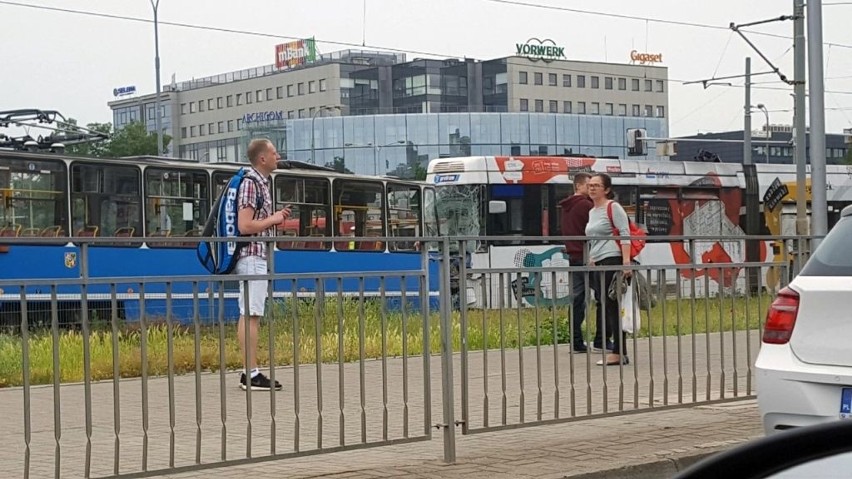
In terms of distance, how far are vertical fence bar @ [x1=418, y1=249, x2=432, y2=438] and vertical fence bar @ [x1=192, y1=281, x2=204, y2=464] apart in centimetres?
135

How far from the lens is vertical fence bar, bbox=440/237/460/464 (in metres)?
7.49

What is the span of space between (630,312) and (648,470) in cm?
144

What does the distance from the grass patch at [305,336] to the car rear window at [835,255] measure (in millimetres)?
1771

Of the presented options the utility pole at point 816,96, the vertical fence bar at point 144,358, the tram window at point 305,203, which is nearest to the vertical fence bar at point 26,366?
the vertical fence bar at point 144,358

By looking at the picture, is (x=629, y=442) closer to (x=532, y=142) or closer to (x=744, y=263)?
(x=744, y=263)

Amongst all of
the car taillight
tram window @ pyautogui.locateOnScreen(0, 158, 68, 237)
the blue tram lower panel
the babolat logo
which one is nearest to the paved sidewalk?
the blue tram lower panel

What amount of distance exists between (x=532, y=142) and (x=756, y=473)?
326 ft

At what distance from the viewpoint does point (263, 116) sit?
117312 mm

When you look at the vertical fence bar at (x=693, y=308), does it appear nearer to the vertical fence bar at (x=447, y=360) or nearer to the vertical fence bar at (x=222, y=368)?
the vertical fence bar at (x=447, y=360)

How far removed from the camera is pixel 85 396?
20.9 feet

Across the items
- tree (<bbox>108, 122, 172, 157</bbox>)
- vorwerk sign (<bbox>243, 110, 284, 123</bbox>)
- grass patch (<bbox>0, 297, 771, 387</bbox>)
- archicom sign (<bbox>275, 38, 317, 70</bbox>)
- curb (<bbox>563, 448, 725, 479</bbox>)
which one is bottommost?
curb (<bbox>563, 448, 725, 479</bbox>)

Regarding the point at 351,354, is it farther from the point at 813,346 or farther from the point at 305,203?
the point at 305,203

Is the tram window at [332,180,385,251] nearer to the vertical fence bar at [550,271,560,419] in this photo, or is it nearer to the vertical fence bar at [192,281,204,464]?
the vertical fence bar at [550,271,560,419]

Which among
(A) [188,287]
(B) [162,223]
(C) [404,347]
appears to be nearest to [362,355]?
(C) [404,347]
